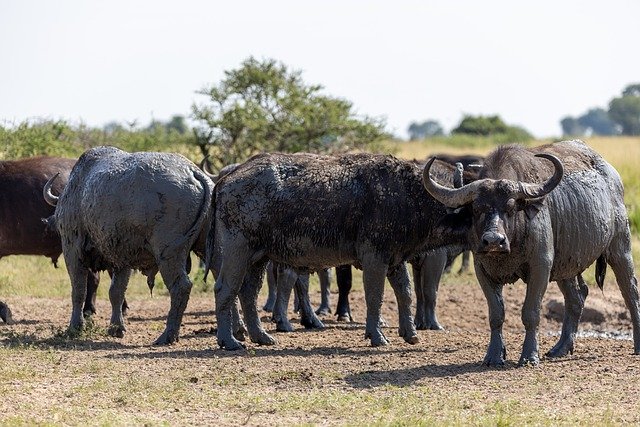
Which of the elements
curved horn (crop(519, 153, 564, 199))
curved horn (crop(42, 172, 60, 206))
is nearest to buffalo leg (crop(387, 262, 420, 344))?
curved horn (crop(519, 153, 564, 199))

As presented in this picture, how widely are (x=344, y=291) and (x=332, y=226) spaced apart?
3.80 metres

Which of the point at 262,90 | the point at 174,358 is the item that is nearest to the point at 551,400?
the point at 174,358

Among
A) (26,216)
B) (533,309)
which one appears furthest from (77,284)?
(533,309)

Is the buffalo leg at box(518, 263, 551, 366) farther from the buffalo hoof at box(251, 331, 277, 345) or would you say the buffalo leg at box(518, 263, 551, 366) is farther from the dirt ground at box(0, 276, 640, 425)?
the buffalo hoof at box(251, 331, 277, 345)

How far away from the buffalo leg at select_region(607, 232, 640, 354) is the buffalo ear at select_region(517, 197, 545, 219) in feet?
5.88

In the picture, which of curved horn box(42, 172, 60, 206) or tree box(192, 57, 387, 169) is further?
tree box(192, 57, 387, 169)

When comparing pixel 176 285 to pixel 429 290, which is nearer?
pixel 176 285

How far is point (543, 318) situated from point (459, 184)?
271 inches

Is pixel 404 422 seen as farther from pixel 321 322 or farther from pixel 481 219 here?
pixel 321 322

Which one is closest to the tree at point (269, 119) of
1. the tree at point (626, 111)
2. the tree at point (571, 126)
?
the tree at point (626, 111)

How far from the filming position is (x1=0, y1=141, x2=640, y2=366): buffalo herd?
37.8 ft

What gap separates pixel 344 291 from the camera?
16.2 m

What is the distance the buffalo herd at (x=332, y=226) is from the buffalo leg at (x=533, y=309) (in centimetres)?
1

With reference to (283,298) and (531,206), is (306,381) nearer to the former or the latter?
(531,206)
